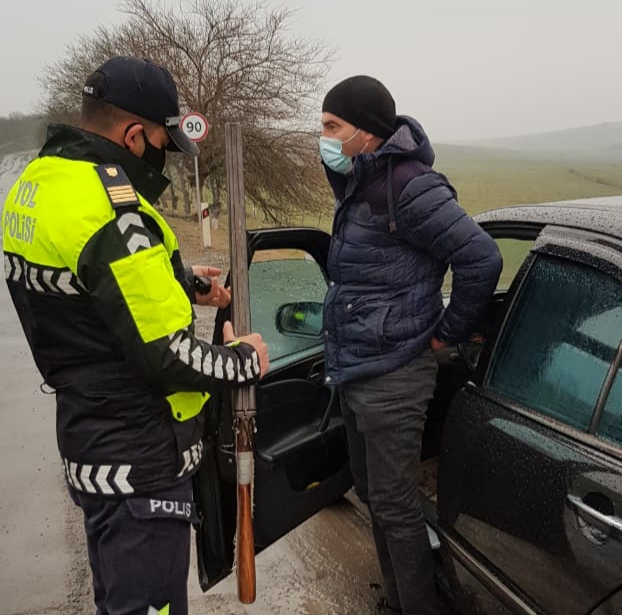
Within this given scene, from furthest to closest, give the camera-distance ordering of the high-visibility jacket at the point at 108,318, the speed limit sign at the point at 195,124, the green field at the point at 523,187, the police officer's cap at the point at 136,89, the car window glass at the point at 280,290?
1. the green field at the point at 523,187
2. the speed limit sign at the point at 195,124
3. the car window glass at the point at 280,290
4. the police officer's cap at the point at 136,89
5. the high-visibility jacket at the point at 108,318

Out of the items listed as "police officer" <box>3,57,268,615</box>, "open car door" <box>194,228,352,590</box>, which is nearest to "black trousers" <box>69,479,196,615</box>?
"police officer" <box>3,57,268,615</box>

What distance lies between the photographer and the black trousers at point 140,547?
151 cm

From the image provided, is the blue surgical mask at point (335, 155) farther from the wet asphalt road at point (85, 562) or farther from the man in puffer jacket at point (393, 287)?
the wet asphalt road at point (85, 562)

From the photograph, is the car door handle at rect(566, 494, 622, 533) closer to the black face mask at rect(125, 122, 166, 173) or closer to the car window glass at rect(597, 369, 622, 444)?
the car window glass at rect(597, 369, 622, 444)

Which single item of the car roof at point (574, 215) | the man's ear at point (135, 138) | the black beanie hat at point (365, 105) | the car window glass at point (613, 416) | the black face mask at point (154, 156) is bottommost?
the car window glass at point (613, 416)

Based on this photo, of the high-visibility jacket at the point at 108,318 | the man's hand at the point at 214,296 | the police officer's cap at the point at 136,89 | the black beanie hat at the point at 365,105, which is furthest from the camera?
the man's hand at the point at 214,296

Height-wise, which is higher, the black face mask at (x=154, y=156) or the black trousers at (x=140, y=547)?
the black face mask at (x=154, y=156)

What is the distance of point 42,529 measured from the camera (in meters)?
3.11

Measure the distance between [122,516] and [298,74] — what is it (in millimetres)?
17778

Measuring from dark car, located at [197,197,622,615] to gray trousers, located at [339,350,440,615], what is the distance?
4.5 inches

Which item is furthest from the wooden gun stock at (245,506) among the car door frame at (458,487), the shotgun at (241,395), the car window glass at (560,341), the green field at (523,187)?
the green field at (523,187)

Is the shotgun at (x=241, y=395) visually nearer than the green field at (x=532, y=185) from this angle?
Yes

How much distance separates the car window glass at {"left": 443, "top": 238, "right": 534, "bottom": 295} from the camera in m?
1.90

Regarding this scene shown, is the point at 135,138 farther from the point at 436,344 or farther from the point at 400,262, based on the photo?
the point at 436,344
